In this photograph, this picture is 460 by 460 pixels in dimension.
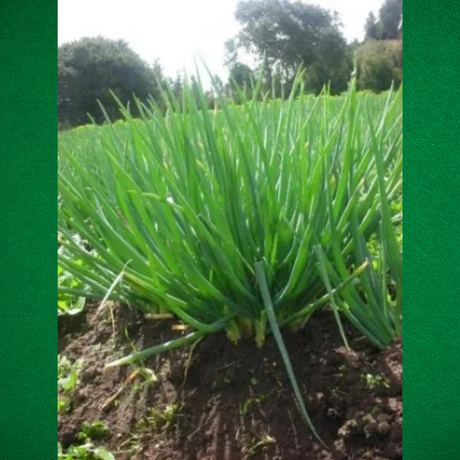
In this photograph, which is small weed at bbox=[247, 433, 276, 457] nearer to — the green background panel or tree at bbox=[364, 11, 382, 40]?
the green background panel

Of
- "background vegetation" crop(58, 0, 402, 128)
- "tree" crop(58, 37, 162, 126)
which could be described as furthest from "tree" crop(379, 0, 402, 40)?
"tree" crop(58, 37, 162, 126)

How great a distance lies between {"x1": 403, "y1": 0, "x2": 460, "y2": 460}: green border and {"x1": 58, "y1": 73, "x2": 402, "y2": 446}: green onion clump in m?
0.07

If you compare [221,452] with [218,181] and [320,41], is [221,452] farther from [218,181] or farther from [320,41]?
[320,41]

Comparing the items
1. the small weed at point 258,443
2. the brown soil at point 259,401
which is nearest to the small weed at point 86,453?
the brown soil at point 259,401

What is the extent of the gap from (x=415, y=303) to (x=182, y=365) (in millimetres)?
313

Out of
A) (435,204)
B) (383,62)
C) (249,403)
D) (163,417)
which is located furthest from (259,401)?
(383,62)

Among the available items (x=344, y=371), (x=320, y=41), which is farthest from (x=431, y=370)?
(x=320, y=41)

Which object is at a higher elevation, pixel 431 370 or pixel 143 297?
pixel 143 297

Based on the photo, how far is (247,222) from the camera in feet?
2.49

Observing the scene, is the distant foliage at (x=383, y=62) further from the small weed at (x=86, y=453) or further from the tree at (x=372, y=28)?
the small weed at (x=86, y=453)

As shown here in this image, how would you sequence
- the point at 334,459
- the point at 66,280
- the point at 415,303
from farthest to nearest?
the point at 66,280 → the point at 415,303 → the point at 334,459

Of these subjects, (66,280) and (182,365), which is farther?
(66,280)

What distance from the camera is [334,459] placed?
2.37 ft

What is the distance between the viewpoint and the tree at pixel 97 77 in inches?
36.2
